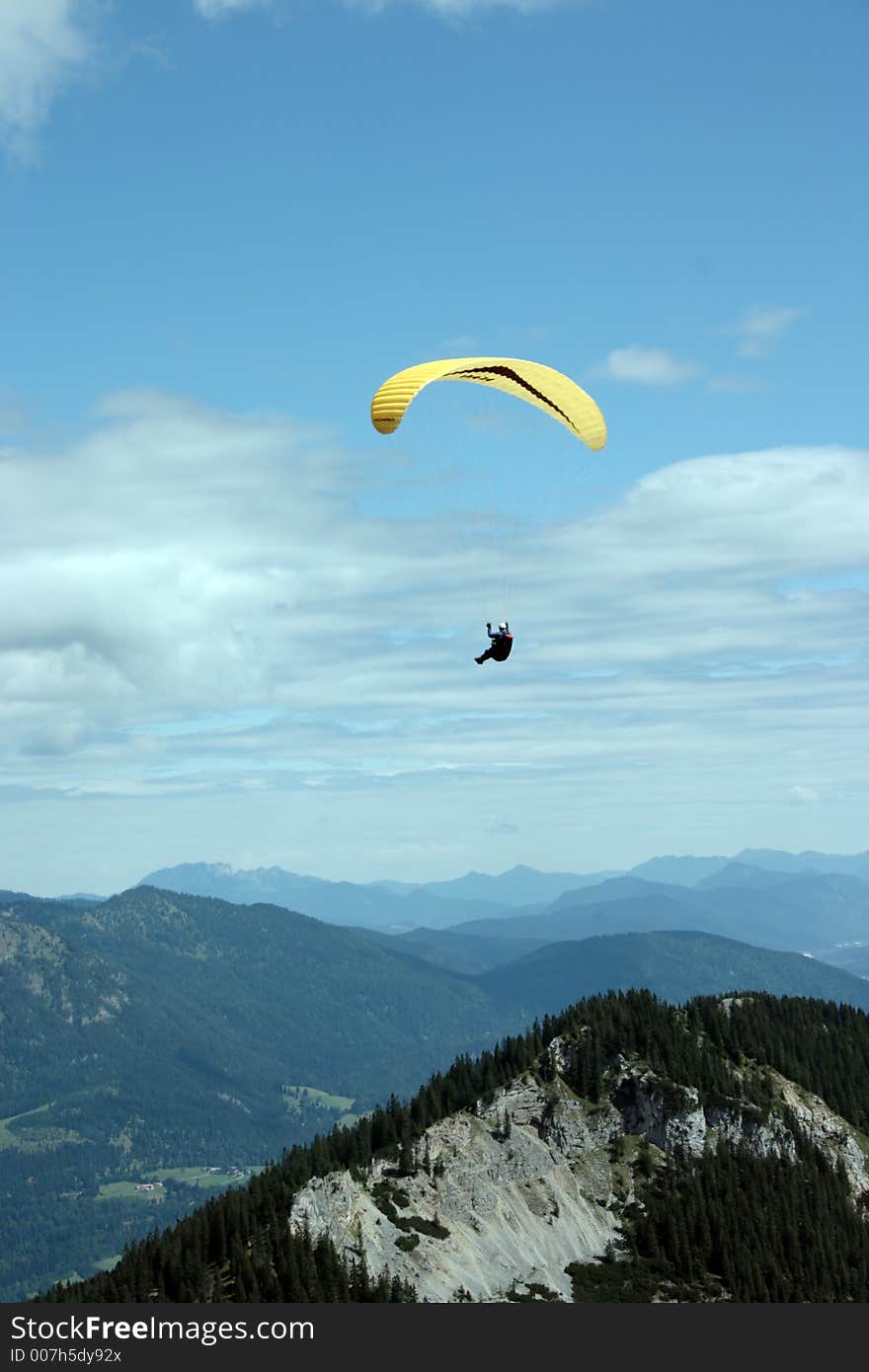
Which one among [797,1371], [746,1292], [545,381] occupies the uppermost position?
[545,381]

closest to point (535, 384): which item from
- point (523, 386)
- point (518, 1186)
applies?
point (523, 386)

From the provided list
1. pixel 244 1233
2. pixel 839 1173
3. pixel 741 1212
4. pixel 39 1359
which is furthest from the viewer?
pixel 839 1173

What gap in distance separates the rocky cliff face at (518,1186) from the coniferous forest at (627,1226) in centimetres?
244

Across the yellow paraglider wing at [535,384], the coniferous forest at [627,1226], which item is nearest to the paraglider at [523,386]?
the yellow paraglider wing at [535,384]

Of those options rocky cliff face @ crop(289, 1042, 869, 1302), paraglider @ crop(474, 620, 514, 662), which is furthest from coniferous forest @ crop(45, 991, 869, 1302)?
paraglider @ crop(474, 620, 514, 662)

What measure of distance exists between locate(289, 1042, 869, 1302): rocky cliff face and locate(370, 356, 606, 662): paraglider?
99.7 metres

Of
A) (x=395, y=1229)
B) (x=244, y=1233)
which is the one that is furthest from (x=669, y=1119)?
(x=244, y=1233)

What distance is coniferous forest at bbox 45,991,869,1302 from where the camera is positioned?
471ft

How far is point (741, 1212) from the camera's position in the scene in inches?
6890

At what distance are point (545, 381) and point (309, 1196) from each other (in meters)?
111

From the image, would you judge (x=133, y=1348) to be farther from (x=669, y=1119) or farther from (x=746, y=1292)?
(x=669, y=1119)

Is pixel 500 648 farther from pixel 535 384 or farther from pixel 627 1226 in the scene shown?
pixel 627 1226

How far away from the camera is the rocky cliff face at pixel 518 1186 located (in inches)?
5955

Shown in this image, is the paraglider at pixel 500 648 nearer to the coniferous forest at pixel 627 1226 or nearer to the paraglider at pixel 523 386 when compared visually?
the paraglider at pixel 523 386
